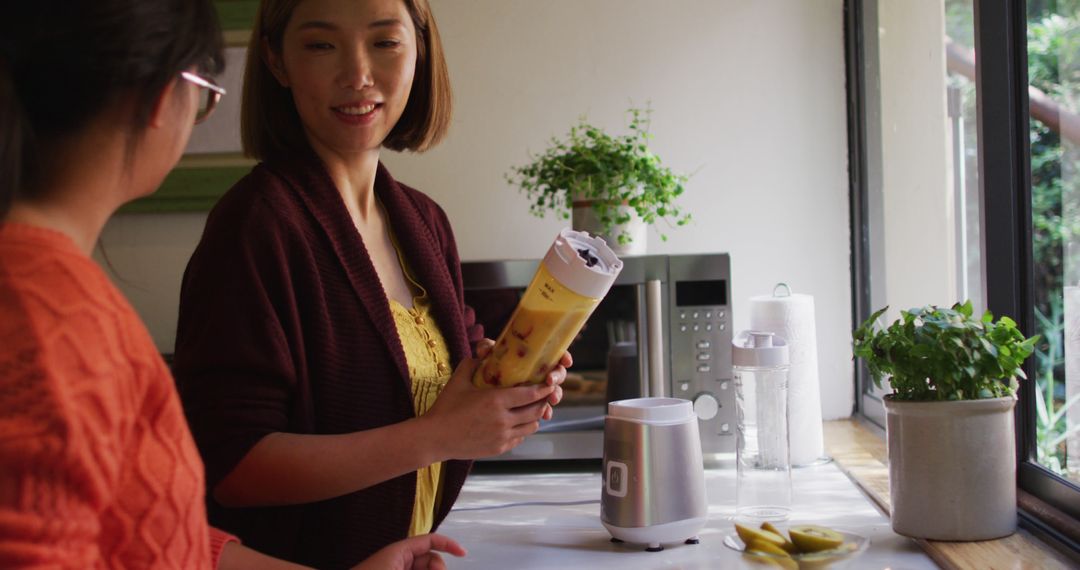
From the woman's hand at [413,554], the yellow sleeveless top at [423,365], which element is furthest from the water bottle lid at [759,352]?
the woman's hand at [413,554]

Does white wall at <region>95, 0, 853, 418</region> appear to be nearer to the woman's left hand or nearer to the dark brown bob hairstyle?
the dark brown bob hairstyle

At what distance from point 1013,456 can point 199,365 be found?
0.78 metres

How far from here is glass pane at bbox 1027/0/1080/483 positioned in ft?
3.40

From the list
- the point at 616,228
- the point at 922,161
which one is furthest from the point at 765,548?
the point at 922,161

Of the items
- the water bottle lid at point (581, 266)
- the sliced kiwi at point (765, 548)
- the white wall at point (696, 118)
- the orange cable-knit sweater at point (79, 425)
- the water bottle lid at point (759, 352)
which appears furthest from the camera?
the white wall at point (696, 118)

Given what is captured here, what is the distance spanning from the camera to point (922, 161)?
1.64 m

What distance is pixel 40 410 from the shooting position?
42 cm

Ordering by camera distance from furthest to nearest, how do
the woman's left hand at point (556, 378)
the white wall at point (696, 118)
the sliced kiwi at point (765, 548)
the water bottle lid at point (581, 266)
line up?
the white wall at point (696, 118) < the sliced kiwi at point (765, 548) < the woman's left hand at point (556, 378) < the water bottle lid at point (581, 266)

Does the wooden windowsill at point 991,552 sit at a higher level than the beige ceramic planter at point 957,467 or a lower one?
lower

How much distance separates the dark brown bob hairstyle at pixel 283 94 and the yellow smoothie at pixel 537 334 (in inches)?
12.7

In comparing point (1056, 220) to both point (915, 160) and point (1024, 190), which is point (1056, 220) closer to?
point (1024, 190)

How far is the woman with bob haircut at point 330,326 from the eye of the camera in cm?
83

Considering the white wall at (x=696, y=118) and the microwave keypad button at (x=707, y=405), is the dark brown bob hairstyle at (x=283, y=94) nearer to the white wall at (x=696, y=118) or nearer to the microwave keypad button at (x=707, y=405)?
the microwave keypad button at (x=707, y=405)

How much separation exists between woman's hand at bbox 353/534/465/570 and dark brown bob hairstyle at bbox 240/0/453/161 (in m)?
0.41
